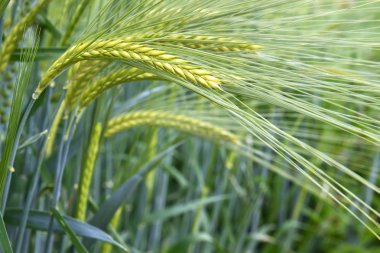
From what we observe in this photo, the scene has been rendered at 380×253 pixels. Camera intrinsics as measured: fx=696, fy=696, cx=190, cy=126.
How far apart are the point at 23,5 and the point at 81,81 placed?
0.25 meters

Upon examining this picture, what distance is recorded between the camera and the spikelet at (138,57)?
0.64 metres

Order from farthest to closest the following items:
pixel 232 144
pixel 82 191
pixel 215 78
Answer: pixel 232 144 → pixel 82 191 → pixel 215 78

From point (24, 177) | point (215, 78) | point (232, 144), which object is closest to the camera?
point (215, 78)

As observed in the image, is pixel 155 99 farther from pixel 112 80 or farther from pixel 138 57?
pixel 138 57

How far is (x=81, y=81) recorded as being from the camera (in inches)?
33.0

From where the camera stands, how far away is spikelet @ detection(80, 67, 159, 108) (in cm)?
79

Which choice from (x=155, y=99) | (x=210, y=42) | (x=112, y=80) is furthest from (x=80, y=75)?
(x=155, y=99)

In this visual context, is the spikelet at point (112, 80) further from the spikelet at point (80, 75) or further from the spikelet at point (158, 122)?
the spikelet at point (158, 122)

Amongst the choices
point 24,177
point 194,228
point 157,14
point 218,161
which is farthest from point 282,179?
point 157,14

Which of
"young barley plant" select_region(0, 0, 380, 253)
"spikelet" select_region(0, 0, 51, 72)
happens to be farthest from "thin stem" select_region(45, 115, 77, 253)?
"spikelet" select_region(0, 0, 51, 72)

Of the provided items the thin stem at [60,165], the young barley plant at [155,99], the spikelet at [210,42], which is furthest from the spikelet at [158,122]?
the spikelet at [210,42]

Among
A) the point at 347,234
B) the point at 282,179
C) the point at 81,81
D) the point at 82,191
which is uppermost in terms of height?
the point at 81,81

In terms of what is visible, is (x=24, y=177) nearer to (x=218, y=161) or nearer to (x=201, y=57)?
(x=201, y=57)

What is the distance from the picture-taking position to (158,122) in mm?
1056
